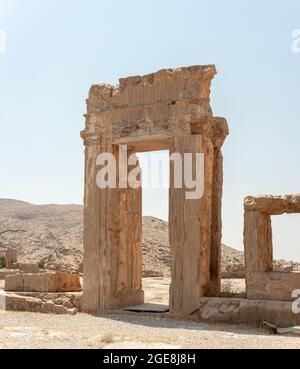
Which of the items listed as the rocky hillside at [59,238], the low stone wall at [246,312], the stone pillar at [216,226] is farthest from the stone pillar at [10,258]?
the low stone wall at [246,312]

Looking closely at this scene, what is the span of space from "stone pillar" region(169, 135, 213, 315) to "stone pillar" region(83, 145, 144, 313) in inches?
56.5

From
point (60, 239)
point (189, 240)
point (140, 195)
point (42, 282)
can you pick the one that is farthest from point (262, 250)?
point (60, 239)

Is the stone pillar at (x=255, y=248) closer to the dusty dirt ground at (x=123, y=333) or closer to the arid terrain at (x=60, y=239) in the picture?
the dusty dirt ground at (x=123, y=333)

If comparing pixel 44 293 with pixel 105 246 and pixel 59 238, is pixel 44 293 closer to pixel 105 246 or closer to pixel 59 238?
pixel 105 246

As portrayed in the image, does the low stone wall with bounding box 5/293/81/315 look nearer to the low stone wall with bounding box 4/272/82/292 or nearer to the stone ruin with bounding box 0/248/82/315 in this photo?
the stone ruin with bounding box 0/248/82/315

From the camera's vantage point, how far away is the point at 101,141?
10984mm

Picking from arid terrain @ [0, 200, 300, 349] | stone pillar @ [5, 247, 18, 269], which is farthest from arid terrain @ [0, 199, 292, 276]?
arid terrain @ [0, 200, 300, 349]

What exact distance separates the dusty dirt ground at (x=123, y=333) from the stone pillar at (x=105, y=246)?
578mm

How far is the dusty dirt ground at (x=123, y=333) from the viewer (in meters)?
6.89

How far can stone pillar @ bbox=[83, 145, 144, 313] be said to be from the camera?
35.0 feet

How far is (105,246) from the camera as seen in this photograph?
10.7 metres

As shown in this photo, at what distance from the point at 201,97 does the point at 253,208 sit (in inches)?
92.2

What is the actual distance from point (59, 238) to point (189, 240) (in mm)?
31318
